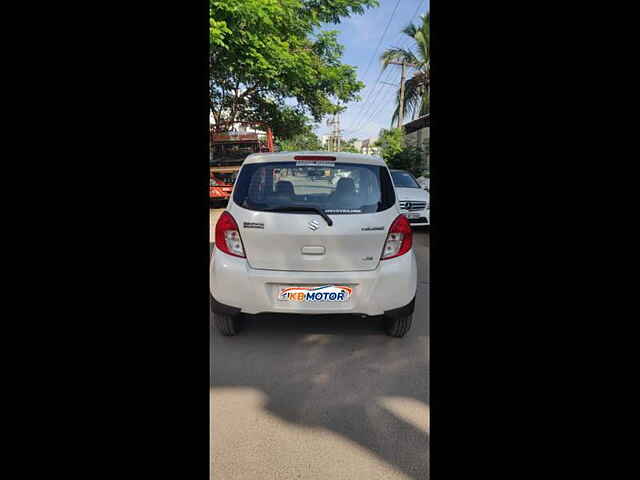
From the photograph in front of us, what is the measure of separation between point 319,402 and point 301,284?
94cm

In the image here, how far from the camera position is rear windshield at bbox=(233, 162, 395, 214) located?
3633 mm

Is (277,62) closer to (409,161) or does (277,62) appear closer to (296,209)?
(409,161)

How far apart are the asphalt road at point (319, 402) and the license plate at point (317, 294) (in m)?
0.45

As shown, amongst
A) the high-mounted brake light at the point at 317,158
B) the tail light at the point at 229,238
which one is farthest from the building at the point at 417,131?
the tail light at the point at 229,238

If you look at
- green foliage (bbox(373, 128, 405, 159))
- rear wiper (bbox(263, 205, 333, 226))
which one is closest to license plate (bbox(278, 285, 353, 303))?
rear wiper (bbox(263, 205, 333, 226))

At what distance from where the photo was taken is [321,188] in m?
4.00

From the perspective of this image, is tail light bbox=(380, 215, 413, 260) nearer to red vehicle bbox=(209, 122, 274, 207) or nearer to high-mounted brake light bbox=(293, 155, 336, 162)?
high-mounted brake light bbox=(293, 155, 336, 162)

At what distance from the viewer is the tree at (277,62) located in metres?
12.8

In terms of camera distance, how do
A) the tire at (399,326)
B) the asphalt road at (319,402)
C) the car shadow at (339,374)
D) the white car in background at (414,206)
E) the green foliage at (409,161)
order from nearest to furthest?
the asphalt road at (319,402)
the car shadow at (339,374)
the tire at (399,326)
the white car in background at (414,206)
the green foliage at (409,161)

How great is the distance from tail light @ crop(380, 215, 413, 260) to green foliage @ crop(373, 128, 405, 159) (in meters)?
17.6

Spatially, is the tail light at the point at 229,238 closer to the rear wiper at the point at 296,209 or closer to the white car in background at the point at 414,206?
the rear wiper at the point at 296,209
